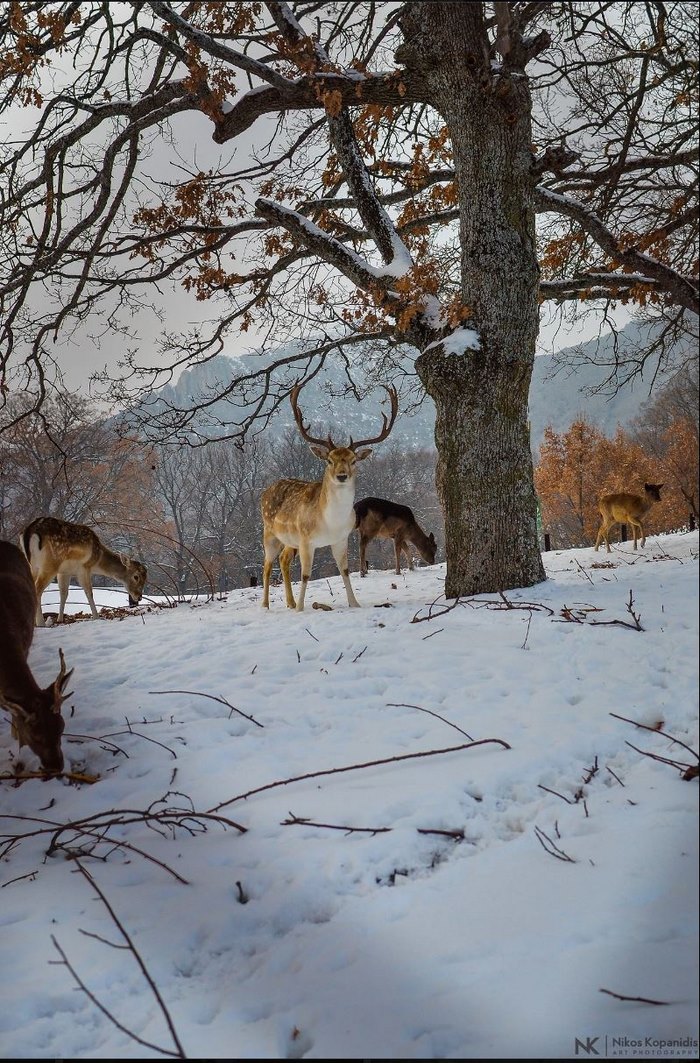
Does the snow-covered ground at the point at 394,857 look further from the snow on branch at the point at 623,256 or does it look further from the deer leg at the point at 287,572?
the deer leg at the point at 287,572

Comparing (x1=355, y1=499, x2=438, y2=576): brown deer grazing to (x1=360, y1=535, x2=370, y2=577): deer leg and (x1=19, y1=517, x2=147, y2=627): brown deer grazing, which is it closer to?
(x1=360, y1=535, x2=370, y2=577): deer leg

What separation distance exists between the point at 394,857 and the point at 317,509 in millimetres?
4177

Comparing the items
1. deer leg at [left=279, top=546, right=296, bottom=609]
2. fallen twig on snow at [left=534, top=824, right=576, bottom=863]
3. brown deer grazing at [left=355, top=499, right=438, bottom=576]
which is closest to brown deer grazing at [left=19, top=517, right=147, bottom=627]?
deer leg at [left=279, top=546, right=296, bottom=609]

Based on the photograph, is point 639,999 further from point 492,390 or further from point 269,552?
point 269,552

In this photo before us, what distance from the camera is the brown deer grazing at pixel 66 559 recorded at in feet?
20.3

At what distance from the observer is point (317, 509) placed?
5.19 metres

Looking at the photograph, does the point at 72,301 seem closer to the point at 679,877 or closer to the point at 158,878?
the point at 158,878

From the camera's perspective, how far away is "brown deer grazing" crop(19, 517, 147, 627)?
618 centimetres

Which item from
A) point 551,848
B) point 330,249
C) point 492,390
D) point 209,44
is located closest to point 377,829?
point 551,848

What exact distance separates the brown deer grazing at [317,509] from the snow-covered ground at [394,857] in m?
2.94

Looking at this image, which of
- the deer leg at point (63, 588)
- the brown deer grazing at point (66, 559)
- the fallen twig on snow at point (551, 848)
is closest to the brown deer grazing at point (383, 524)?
the brown deer grazing at point (66, 559)

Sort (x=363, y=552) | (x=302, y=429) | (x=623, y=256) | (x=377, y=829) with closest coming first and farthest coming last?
(x=377, y=829) → (x=623, y=256) → (x=302, y=429) → (x=363, y=552)

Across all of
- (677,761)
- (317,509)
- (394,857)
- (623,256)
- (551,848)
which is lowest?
(394,857)

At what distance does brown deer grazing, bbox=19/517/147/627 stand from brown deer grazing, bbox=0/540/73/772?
9.51 ft
